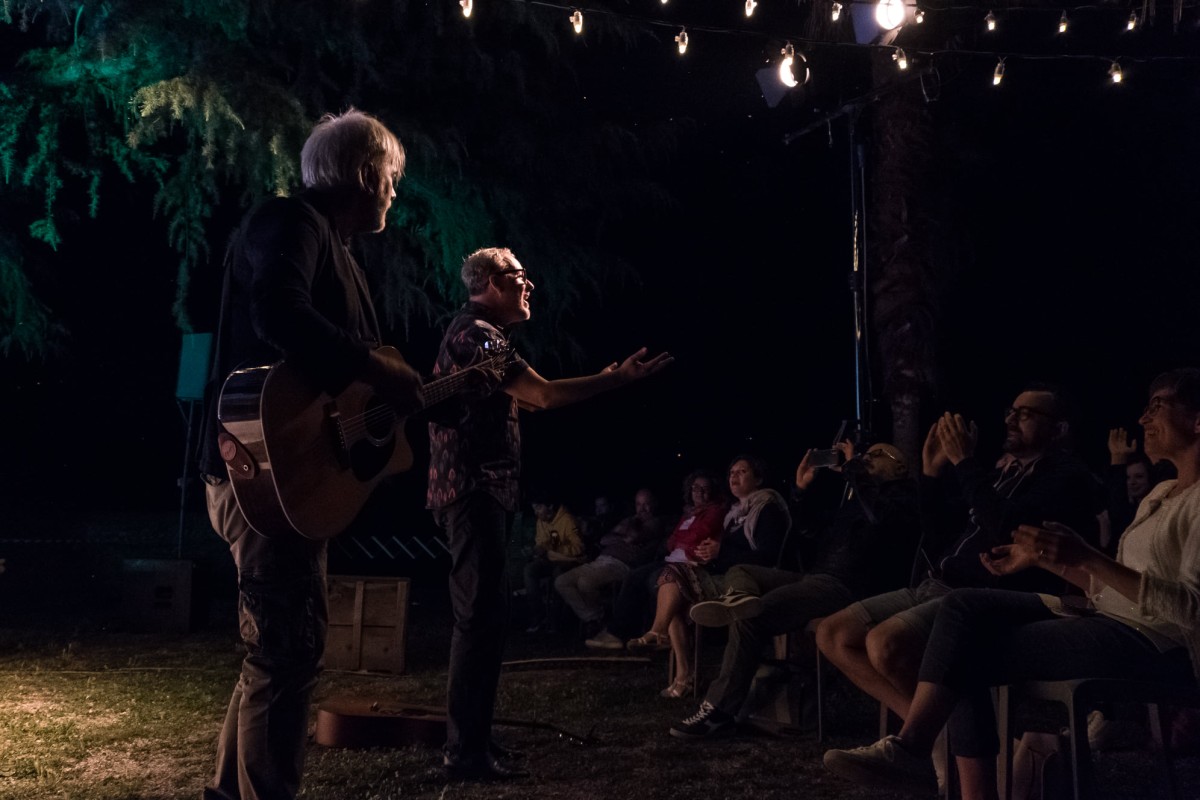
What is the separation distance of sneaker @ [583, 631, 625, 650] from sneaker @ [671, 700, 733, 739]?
132 inches

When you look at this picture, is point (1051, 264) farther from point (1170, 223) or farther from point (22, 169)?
point (22, 169)

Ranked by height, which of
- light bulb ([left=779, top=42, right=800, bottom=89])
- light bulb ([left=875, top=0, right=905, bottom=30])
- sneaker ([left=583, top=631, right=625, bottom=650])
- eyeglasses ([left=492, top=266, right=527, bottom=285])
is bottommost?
sneaker ([left=583, top=631, right=625, bottom=650])

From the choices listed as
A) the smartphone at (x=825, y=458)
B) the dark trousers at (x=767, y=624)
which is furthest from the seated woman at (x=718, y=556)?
the dark trousers at (x=767, y=624)

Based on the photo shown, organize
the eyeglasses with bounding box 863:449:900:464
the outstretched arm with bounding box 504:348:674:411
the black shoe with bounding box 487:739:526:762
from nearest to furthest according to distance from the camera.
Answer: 1. the outstretched arm with bounding box 504:348:674:411
2. the black shoe with bounding box 487:739:526:762
3. the eyeglasses with bounding box 863:449:900:464

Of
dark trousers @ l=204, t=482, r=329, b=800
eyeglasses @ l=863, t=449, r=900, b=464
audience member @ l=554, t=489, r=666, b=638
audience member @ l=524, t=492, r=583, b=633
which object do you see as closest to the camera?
dark trousers @ l=204, t=482, r=329, b=800

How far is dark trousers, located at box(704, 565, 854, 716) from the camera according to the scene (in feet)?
15.9

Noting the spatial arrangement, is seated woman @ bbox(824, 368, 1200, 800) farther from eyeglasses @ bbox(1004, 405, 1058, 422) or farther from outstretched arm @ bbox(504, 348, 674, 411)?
outstretched arm @ bbox(504, 348, 674, 411)

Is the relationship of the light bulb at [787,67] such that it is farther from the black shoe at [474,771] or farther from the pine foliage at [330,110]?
the black shoe at [474,771]

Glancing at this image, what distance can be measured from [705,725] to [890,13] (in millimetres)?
4373

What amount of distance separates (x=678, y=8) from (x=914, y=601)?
7113mm

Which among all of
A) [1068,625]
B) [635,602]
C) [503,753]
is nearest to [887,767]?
[1068,625]

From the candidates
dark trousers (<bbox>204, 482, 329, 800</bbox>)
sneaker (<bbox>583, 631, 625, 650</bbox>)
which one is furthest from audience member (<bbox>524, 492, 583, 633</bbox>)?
dark trousers (<bbox>204, 482, 329, 800</bbox>)

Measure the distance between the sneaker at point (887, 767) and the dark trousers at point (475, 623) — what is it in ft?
3.90

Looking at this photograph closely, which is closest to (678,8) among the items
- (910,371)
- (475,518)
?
(910,371)
